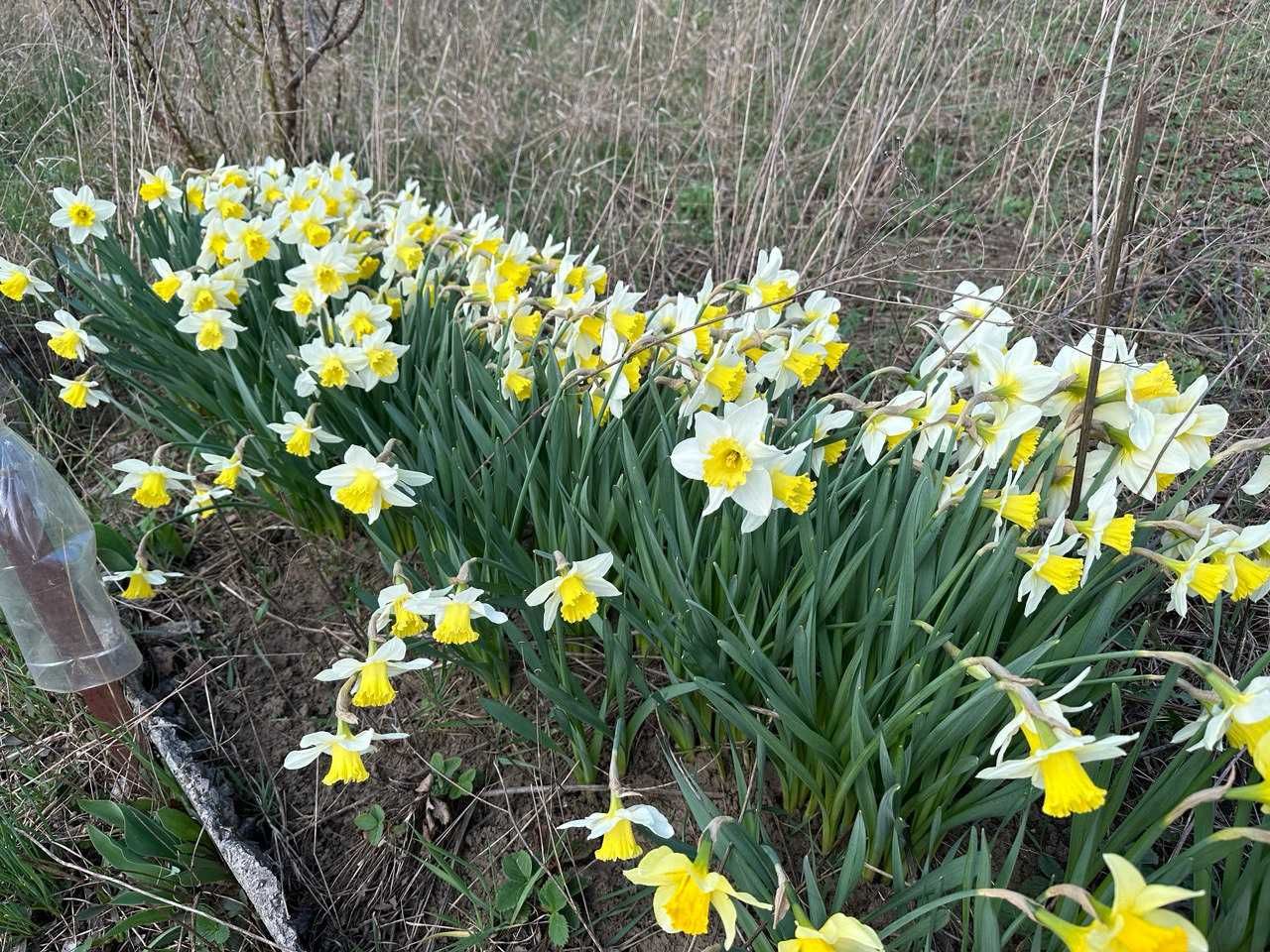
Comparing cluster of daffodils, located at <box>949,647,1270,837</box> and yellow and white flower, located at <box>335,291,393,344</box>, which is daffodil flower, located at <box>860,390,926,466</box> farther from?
yellow and white flower, located at <box>335,291,393,344</box>

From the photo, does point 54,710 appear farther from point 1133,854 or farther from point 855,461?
point 1133,854

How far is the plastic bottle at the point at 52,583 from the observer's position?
158 centimetres

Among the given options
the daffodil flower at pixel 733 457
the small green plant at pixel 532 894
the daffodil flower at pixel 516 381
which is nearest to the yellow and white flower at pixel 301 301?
the daffodil flower at pixel 516 381

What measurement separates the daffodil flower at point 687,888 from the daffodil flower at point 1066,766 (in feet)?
1.20

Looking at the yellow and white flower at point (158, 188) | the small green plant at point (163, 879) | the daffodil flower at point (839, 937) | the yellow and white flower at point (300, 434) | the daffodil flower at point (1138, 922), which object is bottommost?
the small green plant at point (163, 879)

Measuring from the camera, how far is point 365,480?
157cm

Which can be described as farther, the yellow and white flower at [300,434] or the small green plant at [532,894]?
the yellow and white flower at [300,434]

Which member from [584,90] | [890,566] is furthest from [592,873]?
[584,90]

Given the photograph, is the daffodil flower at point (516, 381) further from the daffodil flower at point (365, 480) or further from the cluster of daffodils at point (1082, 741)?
the cluster of daffodils at point (1082, 741)

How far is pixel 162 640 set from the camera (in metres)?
2.20

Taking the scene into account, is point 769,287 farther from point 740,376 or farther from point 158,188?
point 158,188

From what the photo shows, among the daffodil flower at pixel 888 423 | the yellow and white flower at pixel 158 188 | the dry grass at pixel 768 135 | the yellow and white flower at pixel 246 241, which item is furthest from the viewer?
the dry grass at pixel 768 135

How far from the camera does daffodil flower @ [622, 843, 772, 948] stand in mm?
1086

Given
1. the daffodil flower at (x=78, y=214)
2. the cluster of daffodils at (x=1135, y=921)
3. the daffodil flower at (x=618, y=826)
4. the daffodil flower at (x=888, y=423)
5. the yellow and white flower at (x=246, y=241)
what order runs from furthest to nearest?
the daffodil flower at (x=78, y=214), the yellow and white flower at (x=246, y=241), the daffodil flower at (x=888, y=423), the daffodil flower at (x=618, y=826), the cluster of daffodils at (x=1135, y=921)
